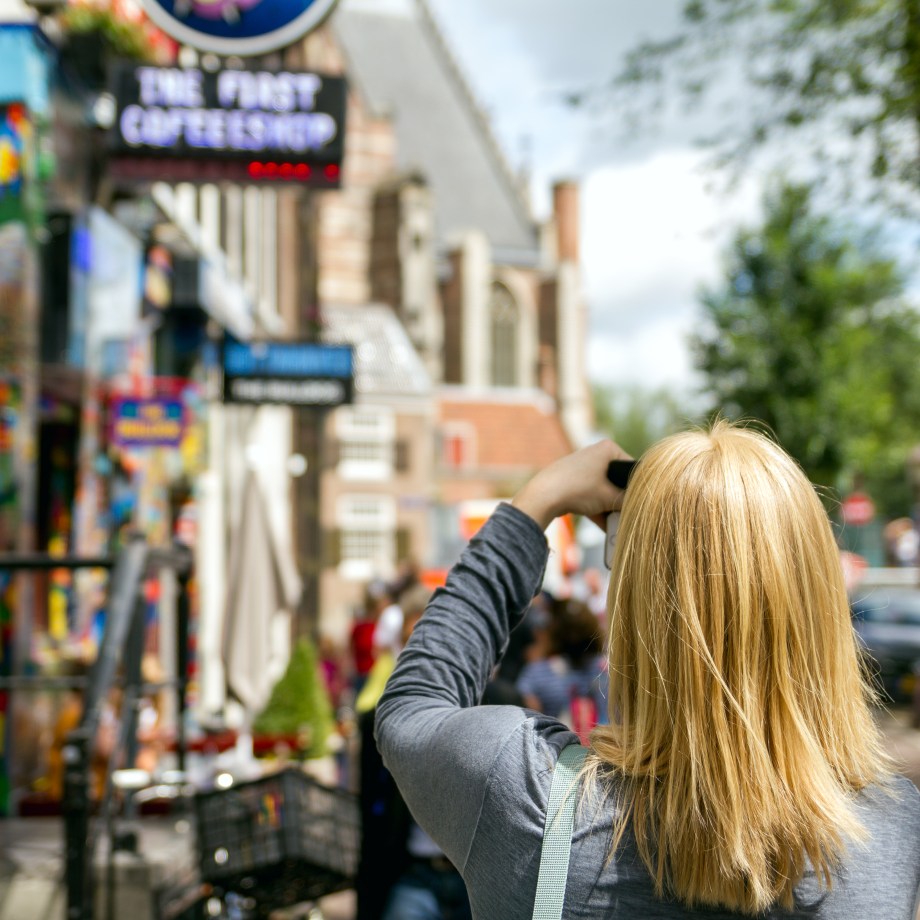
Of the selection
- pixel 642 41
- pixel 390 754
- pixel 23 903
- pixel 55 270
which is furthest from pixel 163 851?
pixel 642 41

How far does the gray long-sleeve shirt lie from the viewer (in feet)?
4.37

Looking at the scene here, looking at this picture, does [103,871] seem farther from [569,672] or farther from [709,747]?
[709,747]

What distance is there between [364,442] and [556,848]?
3280cm

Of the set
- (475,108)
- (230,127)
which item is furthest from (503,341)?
(230,127)

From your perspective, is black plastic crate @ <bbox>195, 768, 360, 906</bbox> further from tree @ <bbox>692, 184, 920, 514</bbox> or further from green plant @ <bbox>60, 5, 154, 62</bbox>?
tree @ <bbox>692, 184, 920, 514</bbox>

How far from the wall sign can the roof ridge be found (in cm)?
4935

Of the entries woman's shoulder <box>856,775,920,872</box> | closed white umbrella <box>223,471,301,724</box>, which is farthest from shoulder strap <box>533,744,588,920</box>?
closed white umbrella <box>223,471,301,724</box>

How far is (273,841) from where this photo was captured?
Answer: 149 inches

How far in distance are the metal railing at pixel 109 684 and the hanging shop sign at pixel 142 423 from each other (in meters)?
3.87

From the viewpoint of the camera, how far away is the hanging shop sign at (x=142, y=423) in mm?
8812

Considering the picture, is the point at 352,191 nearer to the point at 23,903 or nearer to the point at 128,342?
the point at 128,342

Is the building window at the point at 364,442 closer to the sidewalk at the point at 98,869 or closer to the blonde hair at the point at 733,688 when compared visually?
the sidewalk at the point at 98,869

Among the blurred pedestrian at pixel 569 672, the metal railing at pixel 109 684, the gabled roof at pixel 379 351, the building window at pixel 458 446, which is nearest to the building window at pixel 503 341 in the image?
the building window at pixel 458 446

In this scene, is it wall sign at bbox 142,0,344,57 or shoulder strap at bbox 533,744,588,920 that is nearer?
shoulder strap at bbox 533,744,588,920
